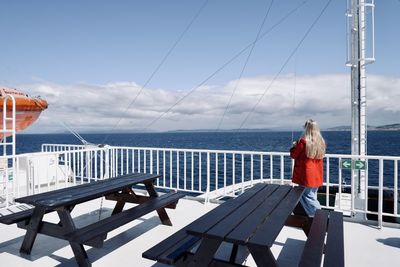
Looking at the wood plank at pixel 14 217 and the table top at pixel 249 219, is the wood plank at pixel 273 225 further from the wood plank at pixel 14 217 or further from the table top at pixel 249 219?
the wood plank at pixel 14 217

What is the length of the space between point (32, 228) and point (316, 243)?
2869 mm

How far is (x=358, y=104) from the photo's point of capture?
6.52 meters

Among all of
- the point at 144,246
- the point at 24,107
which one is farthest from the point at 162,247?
the point at 24,107

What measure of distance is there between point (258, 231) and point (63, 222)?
2018 millimetres

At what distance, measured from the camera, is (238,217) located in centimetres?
249

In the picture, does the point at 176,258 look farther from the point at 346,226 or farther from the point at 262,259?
the point at 346,226

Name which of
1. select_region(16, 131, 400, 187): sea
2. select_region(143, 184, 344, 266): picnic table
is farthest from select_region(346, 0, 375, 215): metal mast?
select_region(143, 184, 344, 266): picnic table

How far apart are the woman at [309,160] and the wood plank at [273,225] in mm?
919

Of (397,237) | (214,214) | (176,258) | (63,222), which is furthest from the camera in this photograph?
(397,237)

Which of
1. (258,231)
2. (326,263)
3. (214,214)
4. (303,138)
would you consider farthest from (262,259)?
(303,138)

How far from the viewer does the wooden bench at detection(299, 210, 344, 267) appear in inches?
85.5

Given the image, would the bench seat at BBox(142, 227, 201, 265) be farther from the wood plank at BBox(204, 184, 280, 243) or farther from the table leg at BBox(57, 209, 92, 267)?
the table leg at BBox(57, 209, 92, 267)

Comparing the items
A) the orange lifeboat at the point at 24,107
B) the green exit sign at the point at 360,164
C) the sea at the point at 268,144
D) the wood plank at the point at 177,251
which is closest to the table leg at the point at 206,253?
the wood plank at the point at 177,251

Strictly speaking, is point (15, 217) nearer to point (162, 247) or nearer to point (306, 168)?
point (162, 247)
